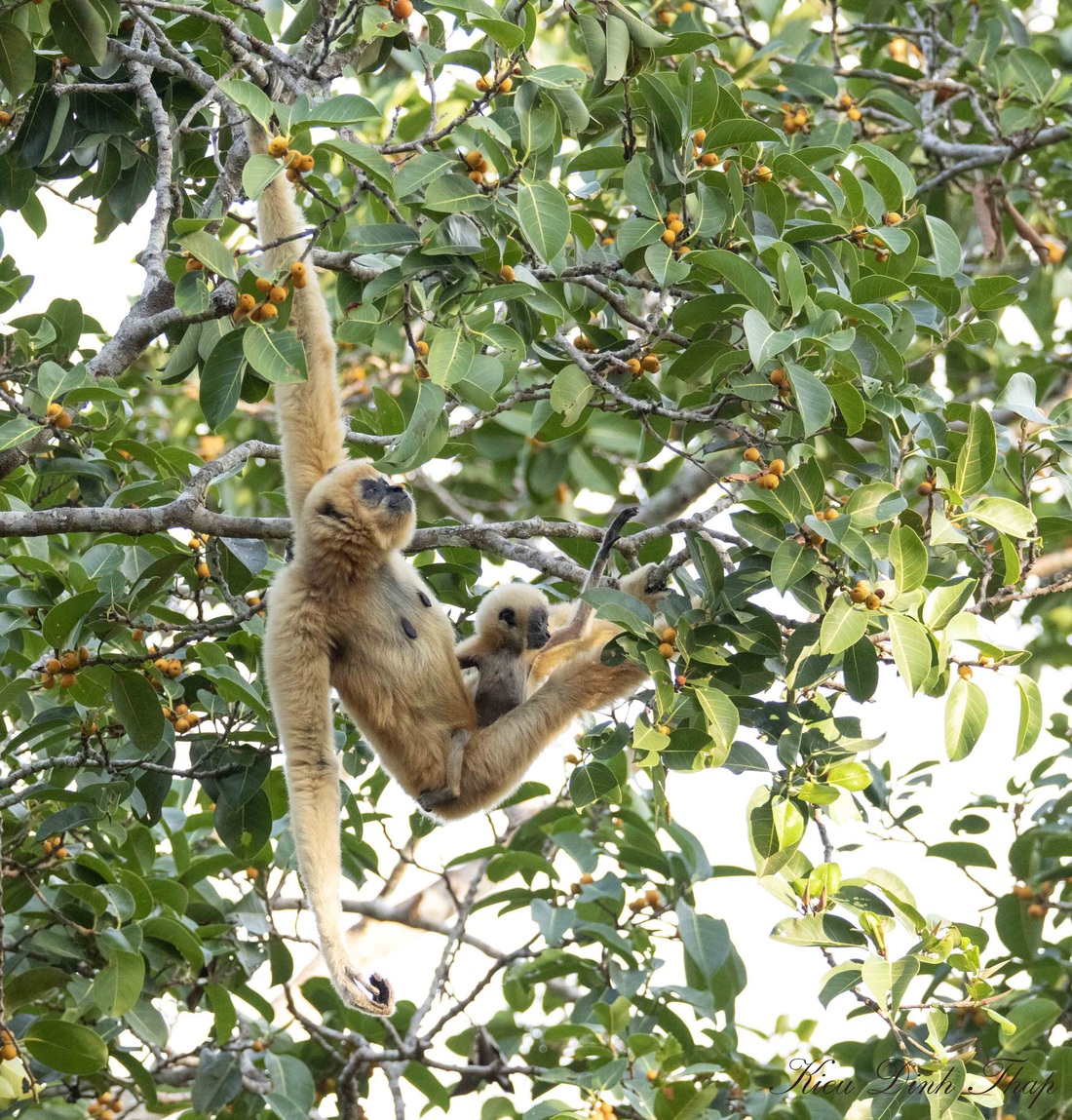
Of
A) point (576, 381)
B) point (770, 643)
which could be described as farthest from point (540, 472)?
point (770, 643)

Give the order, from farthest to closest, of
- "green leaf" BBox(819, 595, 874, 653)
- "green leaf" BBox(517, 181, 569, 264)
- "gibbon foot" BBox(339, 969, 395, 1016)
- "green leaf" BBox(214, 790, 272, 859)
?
"green leaf" BBox(214, 790, 272, 859) → "gibbon foot" BBox(339, 969, 395, 1016) → "green leaf" BBox(517, 181, 569, 264) → "green leaf" BBox(819, 595, 874, 653)

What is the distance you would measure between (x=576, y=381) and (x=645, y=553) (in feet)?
2.96

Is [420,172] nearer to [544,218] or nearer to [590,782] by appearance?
[544,218]

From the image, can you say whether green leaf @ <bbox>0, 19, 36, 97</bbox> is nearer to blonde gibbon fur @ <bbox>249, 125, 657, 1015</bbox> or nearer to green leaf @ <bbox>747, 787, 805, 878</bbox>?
blonde gibbon fur @ <bbox>249, 125, 657, 1015</bbox>

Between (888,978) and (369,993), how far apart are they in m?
1.57

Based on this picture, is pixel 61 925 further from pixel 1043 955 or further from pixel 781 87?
pixel 781 87

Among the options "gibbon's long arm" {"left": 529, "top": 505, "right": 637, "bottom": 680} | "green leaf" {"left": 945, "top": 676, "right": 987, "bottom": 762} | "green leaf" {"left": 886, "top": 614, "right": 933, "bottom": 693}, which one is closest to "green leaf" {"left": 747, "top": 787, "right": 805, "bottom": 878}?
"green leaf" {"left": 945, "top": 676, "right": 987, "bottom": 762}

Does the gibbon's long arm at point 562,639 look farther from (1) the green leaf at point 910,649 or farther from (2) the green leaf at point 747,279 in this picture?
(1) the green leaf at point 910,649

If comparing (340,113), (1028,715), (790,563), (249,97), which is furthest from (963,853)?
(249,97)

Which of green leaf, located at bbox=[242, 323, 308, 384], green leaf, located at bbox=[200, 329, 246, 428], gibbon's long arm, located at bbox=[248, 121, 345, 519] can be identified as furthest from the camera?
gibbon's long arm, located at bbox=[248, 121, 345, 519]

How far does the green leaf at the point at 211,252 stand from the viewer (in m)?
3.31

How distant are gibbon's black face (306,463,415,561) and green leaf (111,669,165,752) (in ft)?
2.55

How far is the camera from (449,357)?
3.46m

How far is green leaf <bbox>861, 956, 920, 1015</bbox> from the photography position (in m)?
3.35
